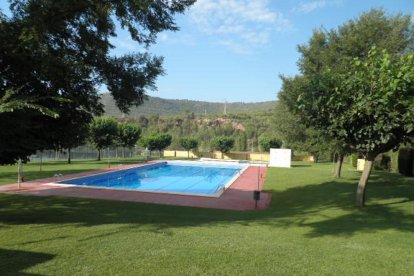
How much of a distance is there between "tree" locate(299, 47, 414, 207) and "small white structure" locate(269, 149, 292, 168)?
23924mm

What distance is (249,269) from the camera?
4773 millimetres

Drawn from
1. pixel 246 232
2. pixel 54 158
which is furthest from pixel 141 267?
pixel 54 158

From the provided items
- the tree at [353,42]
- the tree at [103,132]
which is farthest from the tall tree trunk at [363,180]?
the tree at [103,132]

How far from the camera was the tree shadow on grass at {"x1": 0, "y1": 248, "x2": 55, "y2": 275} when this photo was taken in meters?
4.40

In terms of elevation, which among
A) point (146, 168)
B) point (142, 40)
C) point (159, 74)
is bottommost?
point (146, 168)

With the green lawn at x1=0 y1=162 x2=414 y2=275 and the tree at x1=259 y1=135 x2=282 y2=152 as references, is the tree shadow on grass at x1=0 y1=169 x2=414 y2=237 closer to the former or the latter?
the green lawn at x1=0 y1=162 x2=414 y2=275

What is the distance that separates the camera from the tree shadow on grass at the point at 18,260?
4402 millimetres

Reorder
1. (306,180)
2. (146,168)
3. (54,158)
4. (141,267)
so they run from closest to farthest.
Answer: (141,267) → (306,180) → (146,168) → (54,158)

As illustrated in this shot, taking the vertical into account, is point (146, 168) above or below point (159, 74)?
below

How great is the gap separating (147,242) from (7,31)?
5.13m

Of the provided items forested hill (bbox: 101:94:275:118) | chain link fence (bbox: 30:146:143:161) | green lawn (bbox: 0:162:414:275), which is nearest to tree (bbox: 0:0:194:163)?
green lawn (bbox: 0:162:414:275)

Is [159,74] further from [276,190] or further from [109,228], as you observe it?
[276,190]

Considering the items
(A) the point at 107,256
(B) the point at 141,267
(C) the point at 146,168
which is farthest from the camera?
(C) the point at 146,168

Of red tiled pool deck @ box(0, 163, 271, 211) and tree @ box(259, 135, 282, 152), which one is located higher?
tree @ box(259, 135, 282, 152)
